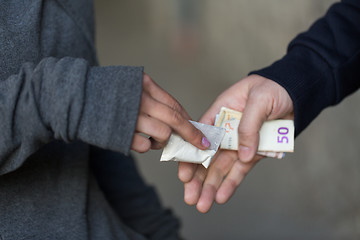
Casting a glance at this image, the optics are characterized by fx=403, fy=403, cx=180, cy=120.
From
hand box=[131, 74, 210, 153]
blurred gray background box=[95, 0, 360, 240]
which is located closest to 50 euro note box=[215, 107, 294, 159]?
hand box=[131, 74, 210, 153]

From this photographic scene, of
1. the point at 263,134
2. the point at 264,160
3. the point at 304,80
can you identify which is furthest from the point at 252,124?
the point at 264,160

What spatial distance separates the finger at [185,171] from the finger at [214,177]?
0.06 metres

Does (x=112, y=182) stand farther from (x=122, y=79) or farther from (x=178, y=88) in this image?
(x=178, y=88)

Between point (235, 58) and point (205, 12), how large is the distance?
663 millimetres

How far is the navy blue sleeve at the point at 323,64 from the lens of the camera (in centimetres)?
93

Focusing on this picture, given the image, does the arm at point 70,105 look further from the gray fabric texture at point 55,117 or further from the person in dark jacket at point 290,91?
the person in dark jacket at point 290,91

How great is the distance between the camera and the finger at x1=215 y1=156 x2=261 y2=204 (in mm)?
927

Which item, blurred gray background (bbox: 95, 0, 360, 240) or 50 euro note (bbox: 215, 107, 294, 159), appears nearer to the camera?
50 euro note (bbox: 215, 107, 294, 159)

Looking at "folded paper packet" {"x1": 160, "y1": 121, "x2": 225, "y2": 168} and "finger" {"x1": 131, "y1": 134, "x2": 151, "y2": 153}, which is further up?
"finger" {"x1": 131, "y1": 134, "x2": 151, "y2": 153}

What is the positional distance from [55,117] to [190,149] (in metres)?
0.28

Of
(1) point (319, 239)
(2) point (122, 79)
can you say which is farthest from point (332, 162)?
(2) point (122, 79)

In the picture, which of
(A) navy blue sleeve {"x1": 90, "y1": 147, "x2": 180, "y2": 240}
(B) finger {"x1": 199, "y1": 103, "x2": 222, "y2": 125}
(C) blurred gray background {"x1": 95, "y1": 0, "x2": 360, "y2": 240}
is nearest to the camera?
(B) finger {"x1": 199, "y1": 103, "x2": 222, "y2": 125}

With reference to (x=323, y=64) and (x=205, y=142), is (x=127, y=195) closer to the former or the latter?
(x=205, y=142)

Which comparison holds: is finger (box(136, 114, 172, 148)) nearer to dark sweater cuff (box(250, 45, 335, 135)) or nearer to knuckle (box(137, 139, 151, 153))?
knuckle (box(137, 139, 151, 153))
